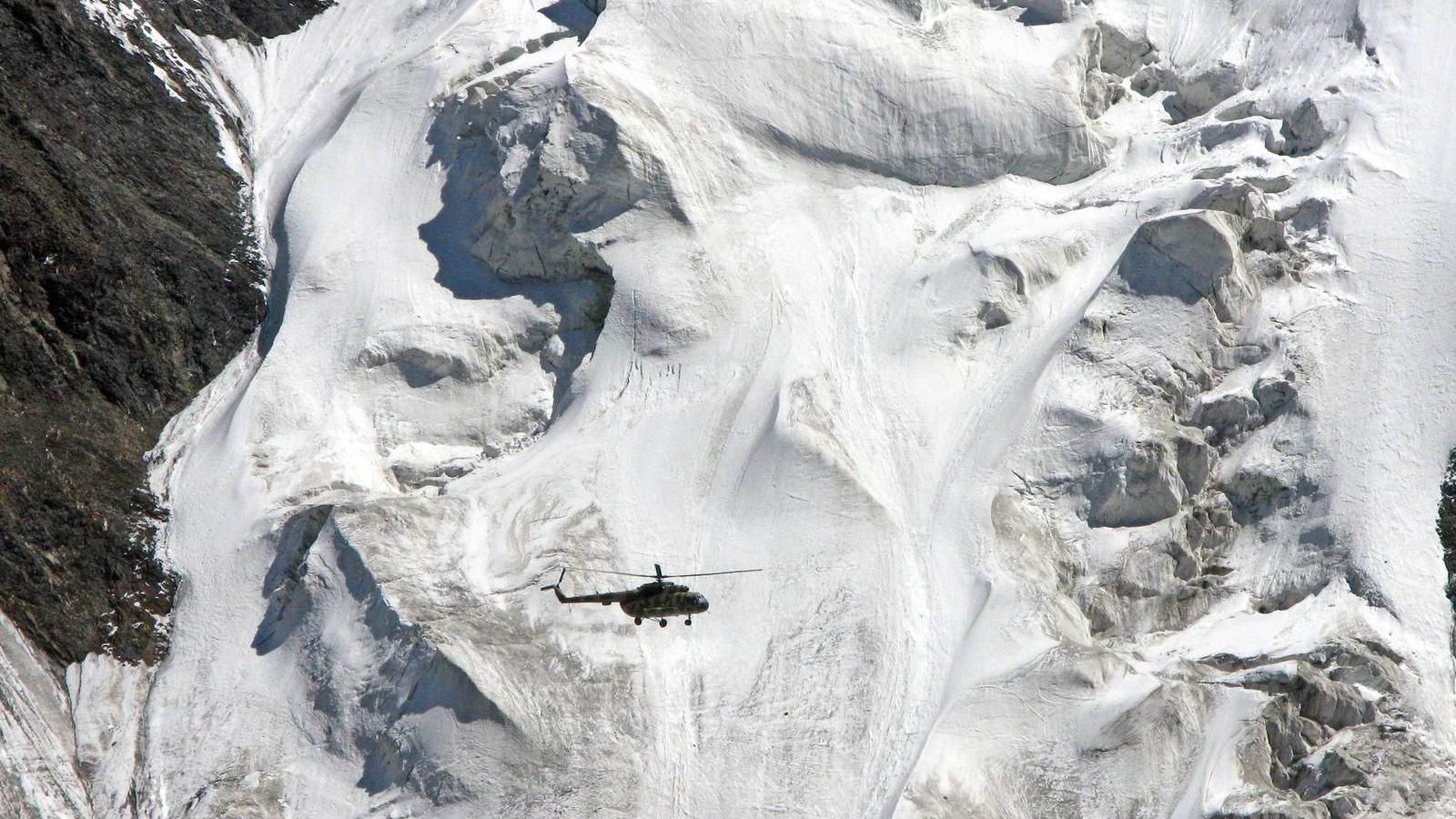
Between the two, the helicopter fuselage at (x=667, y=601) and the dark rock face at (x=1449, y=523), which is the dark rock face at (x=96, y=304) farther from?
the dark rock face at (x=1449, y=523)

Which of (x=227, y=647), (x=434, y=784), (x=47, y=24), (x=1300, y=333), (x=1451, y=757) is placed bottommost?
(x=1451, y=757)

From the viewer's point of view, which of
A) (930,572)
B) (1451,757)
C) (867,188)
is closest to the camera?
(1451,757)

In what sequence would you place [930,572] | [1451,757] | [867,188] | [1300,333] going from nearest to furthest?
[1451,757]
[930,572]
[1300,333]
[867,188]

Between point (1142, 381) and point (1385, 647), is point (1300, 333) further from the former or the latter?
point (1385, 647)

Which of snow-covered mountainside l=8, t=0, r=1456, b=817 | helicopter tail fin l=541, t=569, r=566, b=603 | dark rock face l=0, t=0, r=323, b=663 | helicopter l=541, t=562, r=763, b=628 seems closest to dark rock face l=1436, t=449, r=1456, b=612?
snow-covered mountainside l=8, t=0, r=1456, b=817

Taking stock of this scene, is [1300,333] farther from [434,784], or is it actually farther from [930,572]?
[434,784]

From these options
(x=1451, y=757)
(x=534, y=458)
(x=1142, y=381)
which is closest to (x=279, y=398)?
(x=534, y=458)

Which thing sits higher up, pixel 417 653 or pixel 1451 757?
pixel 417 653

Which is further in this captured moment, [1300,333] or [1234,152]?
[1234,152]
